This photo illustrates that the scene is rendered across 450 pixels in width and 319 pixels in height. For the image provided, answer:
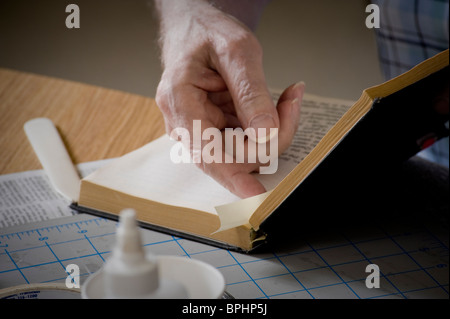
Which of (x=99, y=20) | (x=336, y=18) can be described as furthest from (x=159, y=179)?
(x=336, y=18)

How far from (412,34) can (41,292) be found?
0.80m

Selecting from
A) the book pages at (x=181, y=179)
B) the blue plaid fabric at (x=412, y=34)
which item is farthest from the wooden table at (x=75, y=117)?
the blue plaid fabric at (x=412, y=34)

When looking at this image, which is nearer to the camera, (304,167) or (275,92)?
(304,167)

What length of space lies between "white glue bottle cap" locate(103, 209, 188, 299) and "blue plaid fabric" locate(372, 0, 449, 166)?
2.65ft

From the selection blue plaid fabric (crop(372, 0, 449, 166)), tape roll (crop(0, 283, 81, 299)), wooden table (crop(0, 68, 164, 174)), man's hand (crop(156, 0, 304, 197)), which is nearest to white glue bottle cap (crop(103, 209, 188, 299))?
tape roll (crop(0, 283, 81, 299))

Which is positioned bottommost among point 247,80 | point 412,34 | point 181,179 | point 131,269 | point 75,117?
point 131,269

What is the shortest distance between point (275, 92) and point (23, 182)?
41 centimetres

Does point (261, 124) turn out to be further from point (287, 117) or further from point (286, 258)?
point (286, 258)

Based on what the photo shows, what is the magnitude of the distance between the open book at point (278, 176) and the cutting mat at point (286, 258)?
24mm

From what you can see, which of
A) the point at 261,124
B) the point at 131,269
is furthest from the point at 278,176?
the point at 131,269

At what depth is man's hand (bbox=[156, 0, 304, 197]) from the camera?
674 millimetres

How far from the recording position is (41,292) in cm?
49
